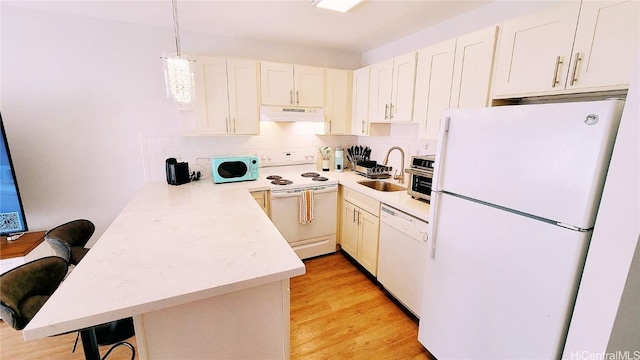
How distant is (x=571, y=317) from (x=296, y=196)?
2171mm

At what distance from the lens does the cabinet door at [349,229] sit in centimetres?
282

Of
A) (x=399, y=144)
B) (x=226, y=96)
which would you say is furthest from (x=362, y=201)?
(x=226, y=96)

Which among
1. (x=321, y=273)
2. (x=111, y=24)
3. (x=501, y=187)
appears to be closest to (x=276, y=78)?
(x=111, y=24)

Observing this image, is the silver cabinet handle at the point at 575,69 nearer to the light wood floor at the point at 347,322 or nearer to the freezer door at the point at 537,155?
the freezer door at the point at 537,155

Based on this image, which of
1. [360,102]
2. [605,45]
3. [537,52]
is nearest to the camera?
[605,45]

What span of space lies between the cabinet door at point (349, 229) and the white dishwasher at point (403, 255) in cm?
44

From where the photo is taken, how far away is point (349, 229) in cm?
295

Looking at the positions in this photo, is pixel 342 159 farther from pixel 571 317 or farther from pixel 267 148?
pixel 571 317

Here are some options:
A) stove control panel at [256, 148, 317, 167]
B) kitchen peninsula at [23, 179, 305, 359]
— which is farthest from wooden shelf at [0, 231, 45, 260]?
stove control panel at [256, 148, 317, 167]

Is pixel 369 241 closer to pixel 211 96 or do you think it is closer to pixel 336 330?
pixel 336 330

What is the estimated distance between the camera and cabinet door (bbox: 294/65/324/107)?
114 inches

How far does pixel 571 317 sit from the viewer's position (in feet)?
3.54

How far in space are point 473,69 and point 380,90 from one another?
1.03 m

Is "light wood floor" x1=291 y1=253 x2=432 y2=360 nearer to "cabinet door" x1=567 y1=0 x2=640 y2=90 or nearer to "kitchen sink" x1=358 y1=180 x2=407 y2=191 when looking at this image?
"kitchen sink" x1=358 y1=180 x2=407 y2=191
